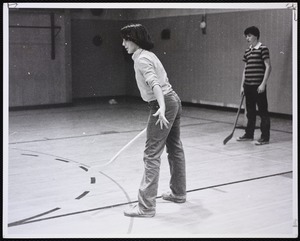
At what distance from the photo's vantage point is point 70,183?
4.96 metres

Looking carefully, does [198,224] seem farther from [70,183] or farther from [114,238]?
[70,183]

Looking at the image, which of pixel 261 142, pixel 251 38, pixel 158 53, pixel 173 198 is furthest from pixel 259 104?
pixel 158 53

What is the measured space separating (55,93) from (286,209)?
8.45m

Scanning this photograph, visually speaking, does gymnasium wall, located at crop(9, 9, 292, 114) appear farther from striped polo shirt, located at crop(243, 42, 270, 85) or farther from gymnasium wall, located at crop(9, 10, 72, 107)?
striped polo shirt, located at crop(243, 42, 270, 85)

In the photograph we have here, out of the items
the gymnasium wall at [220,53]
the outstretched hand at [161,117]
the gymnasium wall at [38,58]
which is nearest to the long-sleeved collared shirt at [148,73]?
the outstretched hand at [161,117]

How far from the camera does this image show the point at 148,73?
3688 millimetres

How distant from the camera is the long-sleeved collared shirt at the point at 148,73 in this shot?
3.68m

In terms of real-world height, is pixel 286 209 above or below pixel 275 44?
below

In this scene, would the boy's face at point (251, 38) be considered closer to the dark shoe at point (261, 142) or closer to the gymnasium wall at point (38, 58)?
the dark shoe at point (261, 142)

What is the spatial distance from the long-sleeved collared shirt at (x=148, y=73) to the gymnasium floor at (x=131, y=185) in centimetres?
99

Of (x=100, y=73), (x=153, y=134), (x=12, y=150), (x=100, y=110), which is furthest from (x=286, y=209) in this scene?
(x=100, y=73)

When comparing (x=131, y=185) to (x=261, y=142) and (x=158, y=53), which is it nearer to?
(x=261, y=142)

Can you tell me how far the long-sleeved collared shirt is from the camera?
3682 mm

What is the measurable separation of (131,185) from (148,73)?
5.08ft
